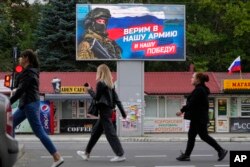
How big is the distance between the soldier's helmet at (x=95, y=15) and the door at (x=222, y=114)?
32.6ft

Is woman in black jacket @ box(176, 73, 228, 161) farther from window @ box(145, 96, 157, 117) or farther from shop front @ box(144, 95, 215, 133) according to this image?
window @ box(145, 96, 157, 117)

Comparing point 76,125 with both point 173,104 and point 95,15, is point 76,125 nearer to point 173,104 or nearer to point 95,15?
point 173,104

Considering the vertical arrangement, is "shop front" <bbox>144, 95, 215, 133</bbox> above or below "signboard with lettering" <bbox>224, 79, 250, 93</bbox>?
below

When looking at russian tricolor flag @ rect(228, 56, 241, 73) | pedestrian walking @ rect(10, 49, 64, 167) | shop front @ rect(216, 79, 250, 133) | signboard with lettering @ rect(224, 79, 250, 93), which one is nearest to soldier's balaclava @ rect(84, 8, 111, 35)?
signboard with lettering @ rect(224, 79, 250, 93)

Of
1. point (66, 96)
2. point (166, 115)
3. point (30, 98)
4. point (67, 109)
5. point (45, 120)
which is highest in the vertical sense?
point (66, 96)

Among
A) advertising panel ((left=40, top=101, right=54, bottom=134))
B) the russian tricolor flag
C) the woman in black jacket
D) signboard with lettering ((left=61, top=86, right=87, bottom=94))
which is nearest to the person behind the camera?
the woman in black jacket

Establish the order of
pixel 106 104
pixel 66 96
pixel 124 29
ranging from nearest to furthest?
pixel 106 104 → pixel 124 29 → pixel 66 96

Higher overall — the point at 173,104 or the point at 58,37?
the point at 58,37

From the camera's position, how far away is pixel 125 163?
11.6 m

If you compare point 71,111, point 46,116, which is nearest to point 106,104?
point 46,116

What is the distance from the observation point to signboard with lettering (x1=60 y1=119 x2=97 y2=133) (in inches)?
1305

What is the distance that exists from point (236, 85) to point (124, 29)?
8.65 m

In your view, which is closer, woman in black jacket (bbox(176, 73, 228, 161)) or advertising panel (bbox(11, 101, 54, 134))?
woman in black jacket (bbox(176, 73, 228, 161))

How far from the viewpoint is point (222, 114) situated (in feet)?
113
